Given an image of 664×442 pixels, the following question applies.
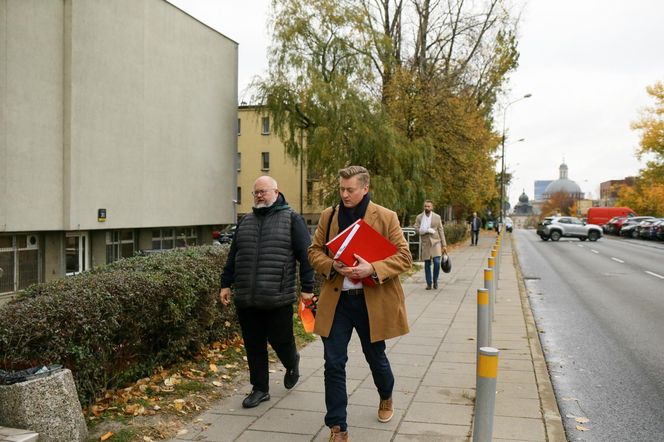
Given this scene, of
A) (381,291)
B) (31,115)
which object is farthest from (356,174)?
(31,115)

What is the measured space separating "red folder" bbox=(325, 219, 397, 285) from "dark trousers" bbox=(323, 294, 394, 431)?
0.23 meters

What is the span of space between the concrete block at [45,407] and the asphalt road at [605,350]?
349 centimetres

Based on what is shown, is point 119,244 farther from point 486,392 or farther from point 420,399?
point 486,392

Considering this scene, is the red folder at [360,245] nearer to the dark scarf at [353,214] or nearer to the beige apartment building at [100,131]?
the dark scarf at [353,214]

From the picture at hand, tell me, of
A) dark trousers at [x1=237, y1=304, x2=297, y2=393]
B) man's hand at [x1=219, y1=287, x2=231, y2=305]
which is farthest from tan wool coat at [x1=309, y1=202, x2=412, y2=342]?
man's hand at [x1=219, y1=287, x2=231, y2=305]

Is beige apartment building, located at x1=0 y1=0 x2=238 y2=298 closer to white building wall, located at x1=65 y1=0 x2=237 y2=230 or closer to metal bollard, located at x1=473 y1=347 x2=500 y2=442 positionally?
white building wall, located at x1=65 y1=0 x2=237 y2=230

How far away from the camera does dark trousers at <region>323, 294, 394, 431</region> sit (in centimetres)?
405

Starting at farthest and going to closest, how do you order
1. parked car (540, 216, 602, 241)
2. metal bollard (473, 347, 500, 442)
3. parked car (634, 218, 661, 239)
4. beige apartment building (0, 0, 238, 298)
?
parked car (634, 218, 661, 239)
parked car (540, 216, 602, 241)
beige apartment building (0, 0, 238, 298)
metal bollard (473, 347, 500, 442)

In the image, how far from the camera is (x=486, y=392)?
3080 millimetres

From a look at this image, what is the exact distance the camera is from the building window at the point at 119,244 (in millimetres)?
24641

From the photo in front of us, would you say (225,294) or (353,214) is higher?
(353,214)

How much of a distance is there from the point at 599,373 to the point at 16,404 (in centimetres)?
554

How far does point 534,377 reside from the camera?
20.2 feet

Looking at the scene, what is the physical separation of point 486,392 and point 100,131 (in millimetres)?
21015
